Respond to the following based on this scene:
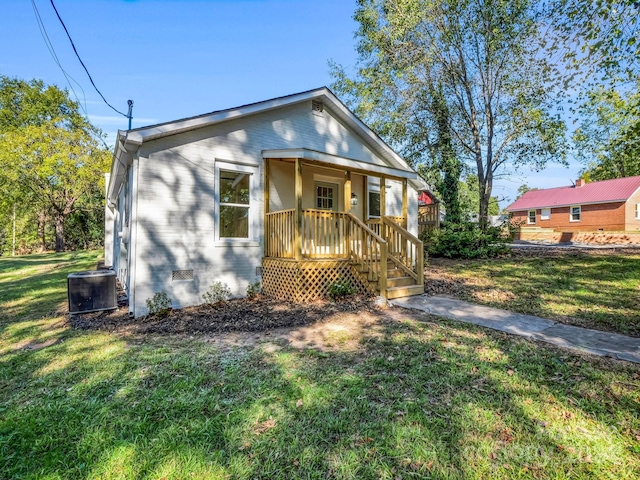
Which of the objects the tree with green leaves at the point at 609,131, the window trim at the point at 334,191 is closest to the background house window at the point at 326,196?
the window trim at the point at 334,191

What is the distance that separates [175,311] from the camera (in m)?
6.71

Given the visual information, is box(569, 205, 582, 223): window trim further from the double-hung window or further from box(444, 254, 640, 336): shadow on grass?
the double-hung window

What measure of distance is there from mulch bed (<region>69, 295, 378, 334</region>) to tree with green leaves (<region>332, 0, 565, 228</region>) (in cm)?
1181

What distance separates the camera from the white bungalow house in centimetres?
656

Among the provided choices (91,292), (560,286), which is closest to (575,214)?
(560,286)

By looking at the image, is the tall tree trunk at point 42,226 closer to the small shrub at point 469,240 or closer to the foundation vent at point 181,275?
the foundation vent at point 181,275

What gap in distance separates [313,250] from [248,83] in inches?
348

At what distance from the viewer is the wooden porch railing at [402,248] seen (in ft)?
26.6

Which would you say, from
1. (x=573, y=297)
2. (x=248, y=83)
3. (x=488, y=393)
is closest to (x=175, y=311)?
(x=488, y=393)

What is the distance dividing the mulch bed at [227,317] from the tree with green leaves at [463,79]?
38.8 ft

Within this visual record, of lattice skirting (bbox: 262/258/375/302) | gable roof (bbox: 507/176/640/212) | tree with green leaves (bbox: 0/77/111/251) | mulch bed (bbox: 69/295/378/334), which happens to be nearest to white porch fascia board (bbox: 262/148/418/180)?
lattice skirting (bbox: 262/258/375/302)

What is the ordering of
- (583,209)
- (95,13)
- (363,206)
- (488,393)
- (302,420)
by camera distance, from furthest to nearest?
(583,209)
(363,206)
(95,13)
(488,393)
(302,420)

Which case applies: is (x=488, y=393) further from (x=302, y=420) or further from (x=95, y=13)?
(x=95, y=13)

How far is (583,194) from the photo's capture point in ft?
97.2
